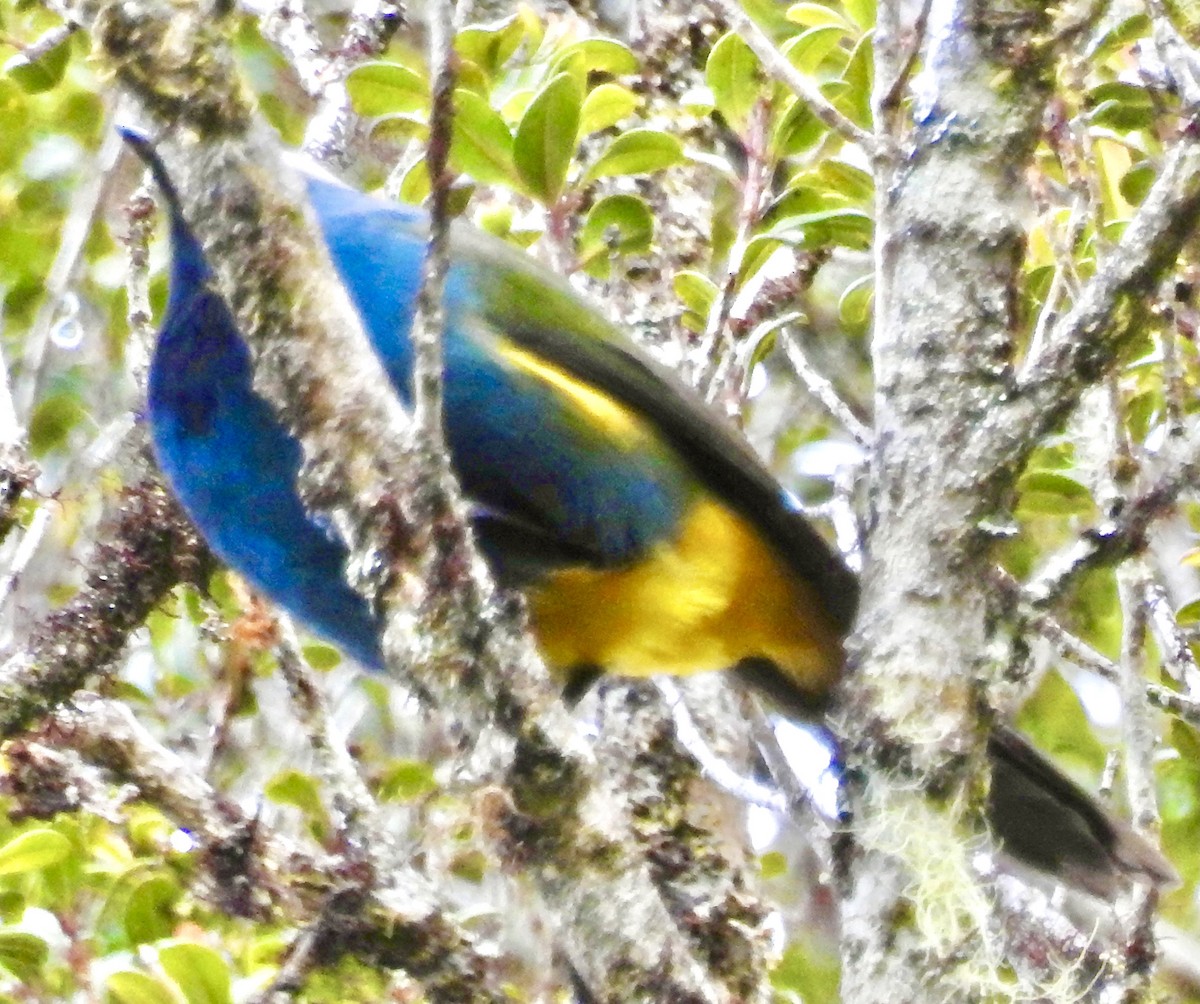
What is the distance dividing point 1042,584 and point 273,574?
1.11 m

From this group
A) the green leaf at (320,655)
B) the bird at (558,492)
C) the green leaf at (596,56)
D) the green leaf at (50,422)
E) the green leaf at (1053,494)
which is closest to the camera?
the bird at (558,492)

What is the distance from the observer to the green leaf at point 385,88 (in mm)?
2725

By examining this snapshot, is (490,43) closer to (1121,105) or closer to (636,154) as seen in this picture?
(636,154)

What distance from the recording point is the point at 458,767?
5.74 feet

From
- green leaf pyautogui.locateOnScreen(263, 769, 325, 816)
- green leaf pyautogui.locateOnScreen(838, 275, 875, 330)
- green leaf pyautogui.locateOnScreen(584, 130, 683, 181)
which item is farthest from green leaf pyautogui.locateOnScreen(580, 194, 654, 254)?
green leaf pyautogui.locateOnScreen(263, 769, 325, 816)

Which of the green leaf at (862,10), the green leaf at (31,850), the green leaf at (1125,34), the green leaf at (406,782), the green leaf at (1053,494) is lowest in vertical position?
the green leaf at (31,850)

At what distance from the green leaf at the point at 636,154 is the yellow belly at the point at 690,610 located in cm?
56

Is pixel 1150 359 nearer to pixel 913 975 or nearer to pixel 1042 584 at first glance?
pixel 1042 584

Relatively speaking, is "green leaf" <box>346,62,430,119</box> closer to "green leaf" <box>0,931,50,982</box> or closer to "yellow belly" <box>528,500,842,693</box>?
"yellow belly" <box>528,500,842,693</box>

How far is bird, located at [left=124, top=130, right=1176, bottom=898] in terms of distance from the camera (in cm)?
247

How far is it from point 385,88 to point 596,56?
0.39 m

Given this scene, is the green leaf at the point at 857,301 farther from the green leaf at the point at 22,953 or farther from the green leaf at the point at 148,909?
the green leaf at the point at 22,953

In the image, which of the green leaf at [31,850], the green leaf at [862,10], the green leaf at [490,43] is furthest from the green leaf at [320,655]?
the green leaf at [862,10]

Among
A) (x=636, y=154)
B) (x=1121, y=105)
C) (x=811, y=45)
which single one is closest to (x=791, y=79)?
(x=636, y=154)
